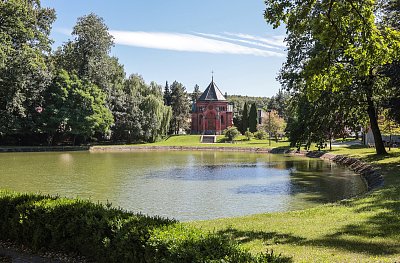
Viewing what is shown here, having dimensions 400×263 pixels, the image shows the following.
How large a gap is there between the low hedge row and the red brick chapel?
71955mm

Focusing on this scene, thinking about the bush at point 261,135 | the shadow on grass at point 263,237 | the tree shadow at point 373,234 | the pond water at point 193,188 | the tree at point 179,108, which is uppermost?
the tree at point 179,108

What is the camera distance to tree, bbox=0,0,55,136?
2953cm

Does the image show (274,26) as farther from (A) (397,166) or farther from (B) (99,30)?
(B) (99,30)

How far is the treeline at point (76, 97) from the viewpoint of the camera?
137 ft

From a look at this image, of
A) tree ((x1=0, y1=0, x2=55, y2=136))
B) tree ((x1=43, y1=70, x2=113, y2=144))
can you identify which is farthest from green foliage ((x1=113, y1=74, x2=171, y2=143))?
tree ((x1=0, y1=0, x2=55, y2=136))

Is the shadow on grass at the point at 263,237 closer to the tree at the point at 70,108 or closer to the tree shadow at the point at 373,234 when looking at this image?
the tree shadow at the point at 373,234

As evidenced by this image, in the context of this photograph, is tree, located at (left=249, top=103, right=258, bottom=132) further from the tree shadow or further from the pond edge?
the tree shadow

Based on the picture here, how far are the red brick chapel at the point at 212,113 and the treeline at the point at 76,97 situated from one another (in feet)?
73.3

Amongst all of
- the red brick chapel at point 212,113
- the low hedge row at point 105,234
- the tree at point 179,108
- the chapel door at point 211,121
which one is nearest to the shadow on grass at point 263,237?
the low hedge row at point 105,234

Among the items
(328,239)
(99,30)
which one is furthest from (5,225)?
(99,30)

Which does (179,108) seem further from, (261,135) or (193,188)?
(193,188)

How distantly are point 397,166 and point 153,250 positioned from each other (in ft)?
55.1

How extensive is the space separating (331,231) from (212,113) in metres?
73.3

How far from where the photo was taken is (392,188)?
1255cm
